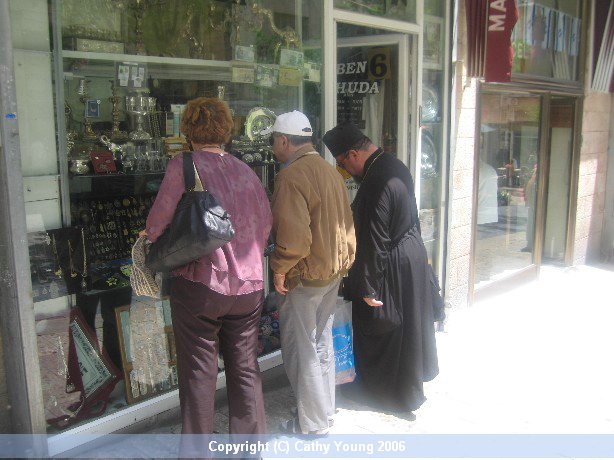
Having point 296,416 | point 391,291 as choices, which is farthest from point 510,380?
point 296,416

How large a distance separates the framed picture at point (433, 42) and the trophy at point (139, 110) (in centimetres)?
229

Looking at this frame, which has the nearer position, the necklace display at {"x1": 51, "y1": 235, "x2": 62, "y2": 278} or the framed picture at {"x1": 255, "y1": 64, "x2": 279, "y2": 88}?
the necklace display at {"x1": 51, "y1": 235, "x2": 62, "y2": 278}

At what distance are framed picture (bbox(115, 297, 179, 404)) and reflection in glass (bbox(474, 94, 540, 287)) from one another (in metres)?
3.27

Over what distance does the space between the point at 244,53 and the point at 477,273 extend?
3.19 meters

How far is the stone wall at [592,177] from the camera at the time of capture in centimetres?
711

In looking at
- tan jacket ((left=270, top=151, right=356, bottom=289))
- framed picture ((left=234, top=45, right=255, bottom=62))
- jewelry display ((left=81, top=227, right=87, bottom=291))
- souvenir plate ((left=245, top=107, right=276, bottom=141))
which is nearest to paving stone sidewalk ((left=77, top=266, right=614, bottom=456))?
jewelry display ((left=81, top=227, right=87, bottom=291))

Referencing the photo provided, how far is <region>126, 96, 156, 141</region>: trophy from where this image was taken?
3.43 m

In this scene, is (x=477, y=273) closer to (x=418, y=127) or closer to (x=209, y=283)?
(x=418, y=127)

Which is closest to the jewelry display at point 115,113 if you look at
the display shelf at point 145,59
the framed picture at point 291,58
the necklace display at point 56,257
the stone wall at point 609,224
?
the display shelf at point 145,59

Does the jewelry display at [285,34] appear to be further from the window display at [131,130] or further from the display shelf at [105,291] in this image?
the display shelf at [105,291]

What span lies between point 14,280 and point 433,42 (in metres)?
3.56

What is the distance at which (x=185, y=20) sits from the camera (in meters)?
3.68

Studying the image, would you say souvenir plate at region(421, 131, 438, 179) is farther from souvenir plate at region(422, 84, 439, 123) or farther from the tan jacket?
the tan jacket

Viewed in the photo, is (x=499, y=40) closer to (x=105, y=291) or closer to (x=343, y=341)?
(x=343, y=341)
